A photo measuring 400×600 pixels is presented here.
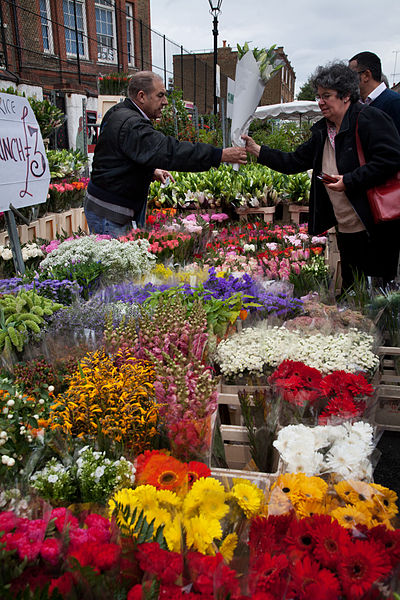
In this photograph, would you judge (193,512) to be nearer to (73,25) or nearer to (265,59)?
(265,59)

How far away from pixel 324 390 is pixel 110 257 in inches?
61.9

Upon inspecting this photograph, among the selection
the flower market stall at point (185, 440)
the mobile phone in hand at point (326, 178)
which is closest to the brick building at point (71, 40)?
the mobile phone in hand at point (326, 178)

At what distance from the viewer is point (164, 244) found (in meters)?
3.48

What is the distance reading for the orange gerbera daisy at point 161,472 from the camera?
123 cm

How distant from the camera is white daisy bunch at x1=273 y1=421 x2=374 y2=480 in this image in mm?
1413

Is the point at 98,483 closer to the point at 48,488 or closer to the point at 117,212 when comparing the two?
the point at 48,488

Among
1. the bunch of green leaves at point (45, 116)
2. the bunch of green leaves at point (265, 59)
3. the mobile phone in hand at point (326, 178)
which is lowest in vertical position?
the mobile phone in hand at point (326, 178)

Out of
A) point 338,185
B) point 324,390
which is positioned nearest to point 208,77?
point 338,185

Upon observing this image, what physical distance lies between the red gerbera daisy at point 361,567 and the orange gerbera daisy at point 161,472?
42 cm

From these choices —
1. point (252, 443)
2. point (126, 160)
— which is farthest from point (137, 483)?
point (126, 160)

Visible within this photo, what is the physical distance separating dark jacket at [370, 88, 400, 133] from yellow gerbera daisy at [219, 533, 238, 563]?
334cm

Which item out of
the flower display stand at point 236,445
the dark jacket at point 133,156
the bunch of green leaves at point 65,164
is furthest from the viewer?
the bunch of green leaves at point 65,164

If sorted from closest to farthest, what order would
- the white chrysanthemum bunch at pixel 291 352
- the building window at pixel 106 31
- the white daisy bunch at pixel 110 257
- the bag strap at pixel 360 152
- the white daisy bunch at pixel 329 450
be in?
the white daisy bunch at pixel 329 450 < the white chrysanthemum bunch at pixel 291 352 < the white daisy bunch at pixel 110 257 < the bag strap at pixel 360 152 < the building window at pixel 106 31

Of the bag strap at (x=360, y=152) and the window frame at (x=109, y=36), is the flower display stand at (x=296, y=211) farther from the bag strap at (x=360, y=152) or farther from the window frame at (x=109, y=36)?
the window frame at (x=109, y=36)
